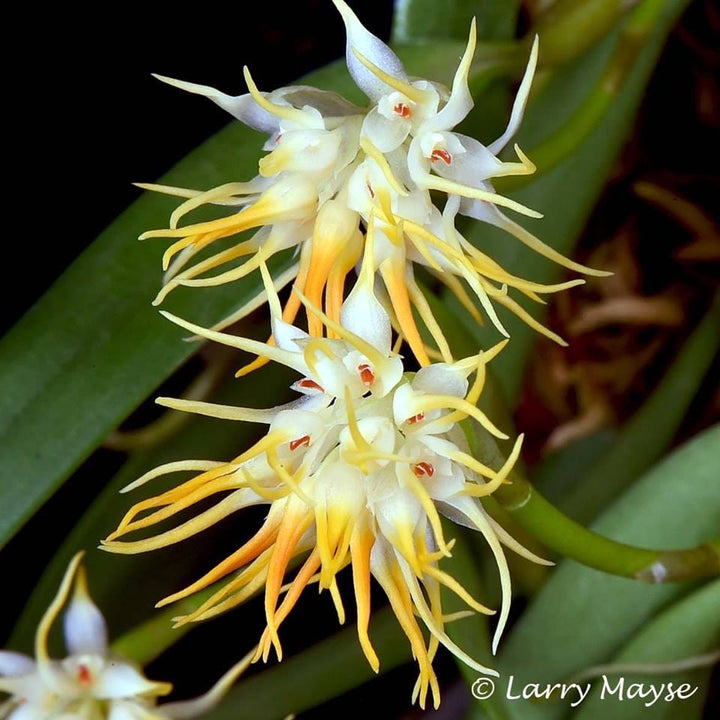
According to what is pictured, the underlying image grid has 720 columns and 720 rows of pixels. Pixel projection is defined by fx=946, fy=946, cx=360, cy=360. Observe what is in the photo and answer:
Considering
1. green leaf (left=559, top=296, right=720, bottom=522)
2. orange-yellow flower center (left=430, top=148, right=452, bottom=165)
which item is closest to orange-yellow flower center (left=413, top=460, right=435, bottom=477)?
orange-yellow flower center (left=430, top=148, right=452, bottom=165)

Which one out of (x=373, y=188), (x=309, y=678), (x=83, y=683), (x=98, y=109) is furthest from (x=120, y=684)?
(x=98, y=109)

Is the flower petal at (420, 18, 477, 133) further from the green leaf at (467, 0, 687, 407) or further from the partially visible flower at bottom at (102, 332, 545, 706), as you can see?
the green leaf at (467, 0, 687, 407)

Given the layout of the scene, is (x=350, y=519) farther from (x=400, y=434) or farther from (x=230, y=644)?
(x=230, y=644)

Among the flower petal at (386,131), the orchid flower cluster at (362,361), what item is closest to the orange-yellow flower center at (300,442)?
the orchid flower cluster at (362,361)

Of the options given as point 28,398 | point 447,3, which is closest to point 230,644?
point 28,398

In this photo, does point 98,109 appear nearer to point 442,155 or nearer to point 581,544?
point 442,155

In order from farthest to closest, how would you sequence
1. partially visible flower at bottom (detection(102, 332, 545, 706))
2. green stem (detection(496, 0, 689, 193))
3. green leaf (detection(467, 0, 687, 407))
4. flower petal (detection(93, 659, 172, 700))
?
green leaf (detection(467, 0, 687, 407)) → green stem (detection(496, 0, 689, 193)) → flower petal (detection(93, 659, 172, 700)) → partially visible flower at bottom (detection(102, 332, 545, 706))
